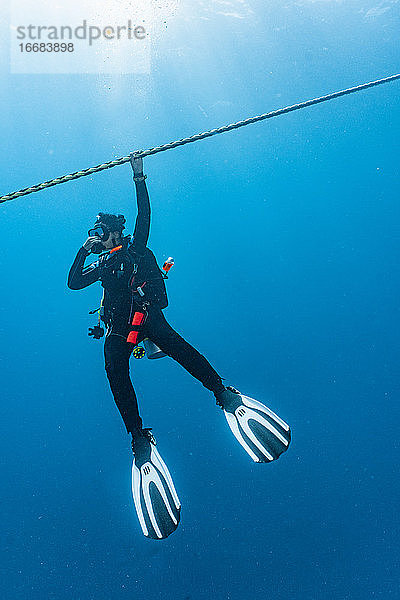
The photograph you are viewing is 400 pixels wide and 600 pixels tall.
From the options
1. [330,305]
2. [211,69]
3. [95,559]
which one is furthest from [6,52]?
[95,559]

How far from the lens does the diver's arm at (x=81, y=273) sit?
14.0 feet

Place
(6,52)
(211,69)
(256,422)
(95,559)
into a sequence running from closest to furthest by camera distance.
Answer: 1. (256,422)
2. (95,559)
3. (6,52)
4. (211,69)

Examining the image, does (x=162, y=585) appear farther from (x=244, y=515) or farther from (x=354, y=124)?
(x=354, y=124)

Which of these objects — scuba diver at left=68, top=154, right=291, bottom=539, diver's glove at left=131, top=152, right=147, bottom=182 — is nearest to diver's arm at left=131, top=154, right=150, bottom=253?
scuba diver at left=68, top=154, right=291, bottom=539

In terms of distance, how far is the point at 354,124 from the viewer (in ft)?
81.5

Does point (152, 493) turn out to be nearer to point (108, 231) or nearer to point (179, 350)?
point (179, 350)

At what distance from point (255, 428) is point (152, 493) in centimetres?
145

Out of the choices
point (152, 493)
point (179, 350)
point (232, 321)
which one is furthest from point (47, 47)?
point (152, 493)

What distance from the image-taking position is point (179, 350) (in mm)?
4477

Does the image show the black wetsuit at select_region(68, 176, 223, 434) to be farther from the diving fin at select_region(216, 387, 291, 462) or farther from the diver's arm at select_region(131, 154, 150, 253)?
the diving fin at select_region(216, 387, 291, 462)

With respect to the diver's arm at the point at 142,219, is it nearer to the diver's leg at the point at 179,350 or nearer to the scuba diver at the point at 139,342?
the scuba diver at the point at 139,342

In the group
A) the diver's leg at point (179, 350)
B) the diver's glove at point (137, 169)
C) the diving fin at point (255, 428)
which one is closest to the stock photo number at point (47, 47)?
the diver's glove at point (137, 169)

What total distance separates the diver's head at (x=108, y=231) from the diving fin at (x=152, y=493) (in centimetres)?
238

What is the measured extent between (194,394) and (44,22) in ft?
60.0
